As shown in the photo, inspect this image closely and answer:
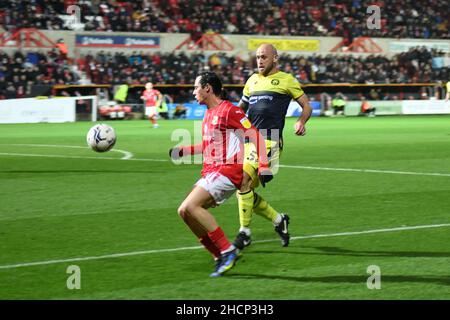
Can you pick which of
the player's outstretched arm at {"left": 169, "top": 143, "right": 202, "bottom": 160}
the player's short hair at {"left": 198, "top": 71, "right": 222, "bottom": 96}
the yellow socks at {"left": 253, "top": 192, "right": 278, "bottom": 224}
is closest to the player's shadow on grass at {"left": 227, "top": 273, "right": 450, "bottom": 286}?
the player's outstretched arm at {"left": 169, "top": 143, "right": 202, "bottom": 160}

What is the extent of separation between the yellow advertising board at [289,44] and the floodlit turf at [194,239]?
109ft

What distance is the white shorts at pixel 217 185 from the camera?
7566mm

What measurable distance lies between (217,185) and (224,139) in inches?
19.7

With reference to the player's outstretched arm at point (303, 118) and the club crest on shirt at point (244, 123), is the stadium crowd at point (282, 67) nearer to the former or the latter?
the player's outstretched arm at point (303, 118)

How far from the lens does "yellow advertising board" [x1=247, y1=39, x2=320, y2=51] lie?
173 feet

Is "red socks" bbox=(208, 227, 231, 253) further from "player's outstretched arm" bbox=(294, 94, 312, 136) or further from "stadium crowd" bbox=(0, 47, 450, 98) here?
"stadium crowd" bbox=(0, 47, 450, 98)

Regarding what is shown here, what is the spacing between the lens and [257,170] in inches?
349

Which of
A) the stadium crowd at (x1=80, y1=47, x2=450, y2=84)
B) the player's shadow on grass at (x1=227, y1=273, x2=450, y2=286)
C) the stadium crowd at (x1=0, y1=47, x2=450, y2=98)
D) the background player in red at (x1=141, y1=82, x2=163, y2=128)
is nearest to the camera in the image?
the player's shadow on grass at (x1=227, y1=273, x2=450, y2=286)

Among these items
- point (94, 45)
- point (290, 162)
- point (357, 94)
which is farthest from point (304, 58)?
point (290, 162)

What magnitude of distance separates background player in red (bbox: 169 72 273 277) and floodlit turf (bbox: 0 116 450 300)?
0.28m

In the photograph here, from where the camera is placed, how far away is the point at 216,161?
25.6 ft

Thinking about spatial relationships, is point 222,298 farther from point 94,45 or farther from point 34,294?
point 94,45

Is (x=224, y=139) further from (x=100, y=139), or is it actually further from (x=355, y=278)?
(x=100, y=139)

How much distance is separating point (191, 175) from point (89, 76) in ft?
96.7
